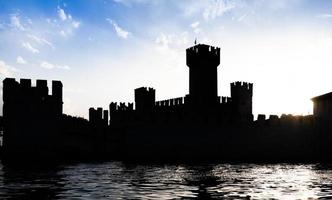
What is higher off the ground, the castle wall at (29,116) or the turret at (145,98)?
the turret at (145,98)

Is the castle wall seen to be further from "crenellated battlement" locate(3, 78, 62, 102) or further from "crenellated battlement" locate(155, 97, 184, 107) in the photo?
"crenellated battlement" locate(155, 97, 184, 107)

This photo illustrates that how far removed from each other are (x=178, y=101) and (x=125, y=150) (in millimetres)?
7143

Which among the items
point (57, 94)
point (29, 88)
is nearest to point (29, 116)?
point (29, 88)

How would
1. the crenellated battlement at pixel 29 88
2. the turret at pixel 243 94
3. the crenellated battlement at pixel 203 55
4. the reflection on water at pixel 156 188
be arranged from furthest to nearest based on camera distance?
1. the turret at pixel 243 94
2. the crenellated battlement at pixel 203 55
3. the crenellated battlement at pixel 29 88
4. the reflection on water at pixel 156 188

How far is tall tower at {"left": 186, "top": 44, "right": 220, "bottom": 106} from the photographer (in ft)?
123

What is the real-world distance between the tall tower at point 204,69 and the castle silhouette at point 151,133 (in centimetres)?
488

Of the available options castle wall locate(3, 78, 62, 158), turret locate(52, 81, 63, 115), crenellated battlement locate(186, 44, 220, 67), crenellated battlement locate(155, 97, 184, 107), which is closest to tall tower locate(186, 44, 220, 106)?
crenellated battlement locate(186, 44, 220, 67)

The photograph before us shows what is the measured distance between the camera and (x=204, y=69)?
1483 inches

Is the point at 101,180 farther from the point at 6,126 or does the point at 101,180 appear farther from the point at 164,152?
the point at 164,152

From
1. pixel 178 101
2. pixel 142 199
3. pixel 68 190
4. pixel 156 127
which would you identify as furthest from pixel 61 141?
pixel 142 199

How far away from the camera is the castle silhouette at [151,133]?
24328 millimetres

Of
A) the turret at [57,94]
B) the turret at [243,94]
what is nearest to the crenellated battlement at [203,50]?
the turret at [243,94]

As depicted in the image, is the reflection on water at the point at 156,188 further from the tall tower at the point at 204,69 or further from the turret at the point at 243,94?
the turret at the point at 243,94

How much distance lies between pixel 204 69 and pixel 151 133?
11.8 metres
